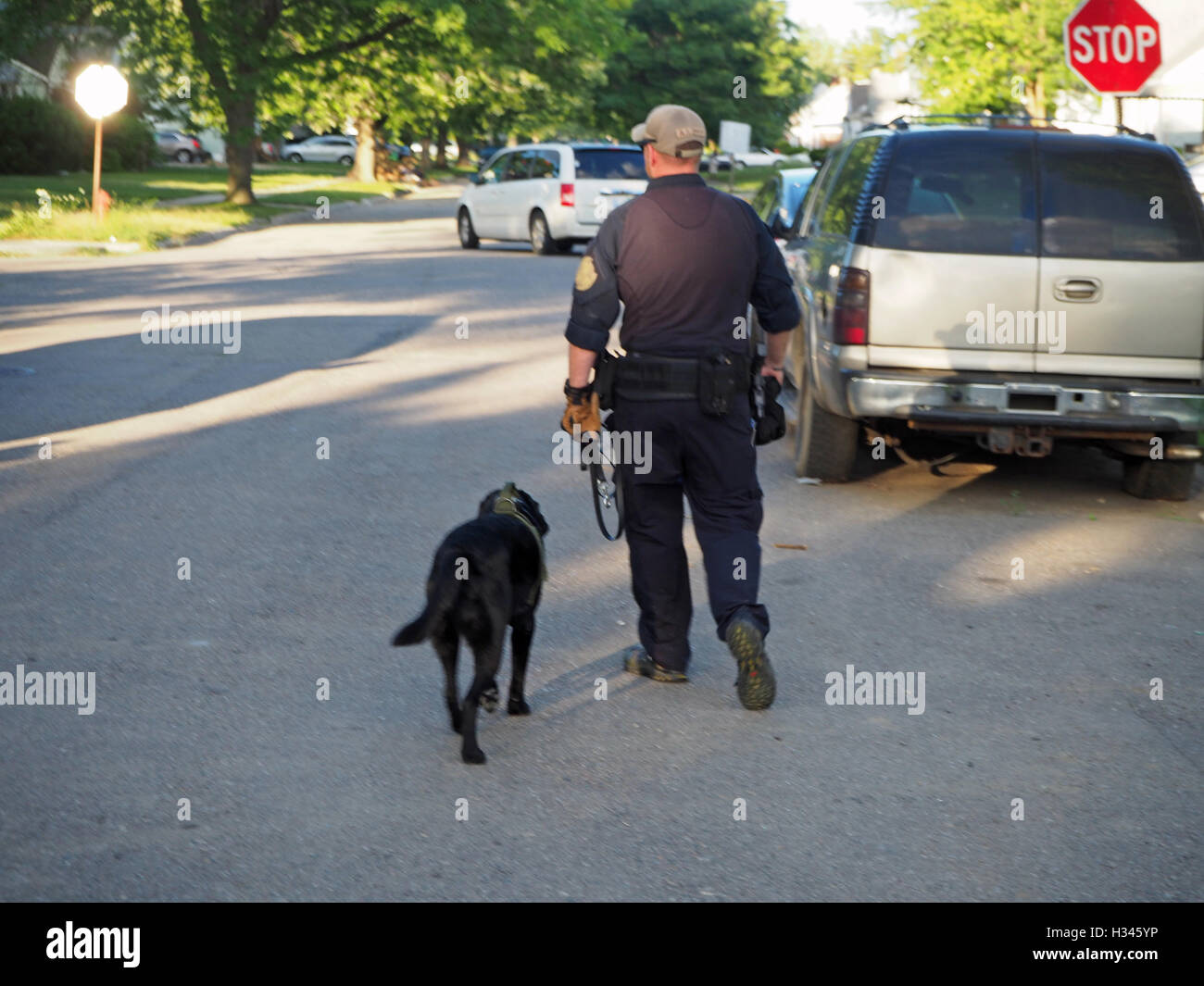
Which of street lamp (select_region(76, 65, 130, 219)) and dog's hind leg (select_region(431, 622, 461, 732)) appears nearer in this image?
dog's hind leg (select_region(431, 622, 461, 732))

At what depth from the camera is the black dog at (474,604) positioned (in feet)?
16.1

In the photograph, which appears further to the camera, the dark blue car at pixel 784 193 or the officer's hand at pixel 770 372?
the dark blue car at pixel 784 193

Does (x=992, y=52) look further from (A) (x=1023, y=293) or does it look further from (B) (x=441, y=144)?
(B) (x=441, y=144)

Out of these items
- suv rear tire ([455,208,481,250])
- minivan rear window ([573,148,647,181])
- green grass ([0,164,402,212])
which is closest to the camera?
minivan rear window ([573,148,647,181])

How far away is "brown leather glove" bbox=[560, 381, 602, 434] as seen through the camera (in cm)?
561

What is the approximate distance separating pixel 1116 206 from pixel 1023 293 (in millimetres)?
694

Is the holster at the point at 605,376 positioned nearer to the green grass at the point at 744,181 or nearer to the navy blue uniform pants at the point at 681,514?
the navy blue uniform pants at the point at 681,514

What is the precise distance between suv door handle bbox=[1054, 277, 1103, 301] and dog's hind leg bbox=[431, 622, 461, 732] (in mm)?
4464

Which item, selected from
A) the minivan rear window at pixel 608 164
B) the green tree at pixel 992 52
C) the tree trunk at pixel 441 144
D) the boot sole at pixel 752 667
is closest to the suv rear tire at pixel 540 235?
the minivan rear window at pixel 608 164

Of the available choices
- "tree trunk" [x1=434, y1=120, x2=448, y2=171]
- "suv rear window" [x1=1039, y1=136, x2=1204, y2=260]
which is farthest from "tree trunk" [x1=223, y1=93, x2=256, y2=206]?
"tree trunk" [x1=434, y1=120, x2=448, y2=171]

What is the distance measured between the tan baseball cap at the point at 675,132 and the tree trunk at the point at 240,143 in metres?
30.9

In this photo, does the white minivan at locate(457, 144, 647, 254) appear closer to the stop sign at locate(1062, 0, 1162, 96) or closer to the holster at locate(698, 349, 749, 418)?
the stop sign at locate(1062, 0, 1162, 96)

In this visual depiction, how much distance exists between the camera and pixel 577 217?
25.6m

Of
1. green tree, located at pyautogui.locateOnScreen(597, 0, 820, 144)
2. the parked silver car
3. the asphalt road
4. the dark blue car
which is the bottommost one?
the asphalt road
